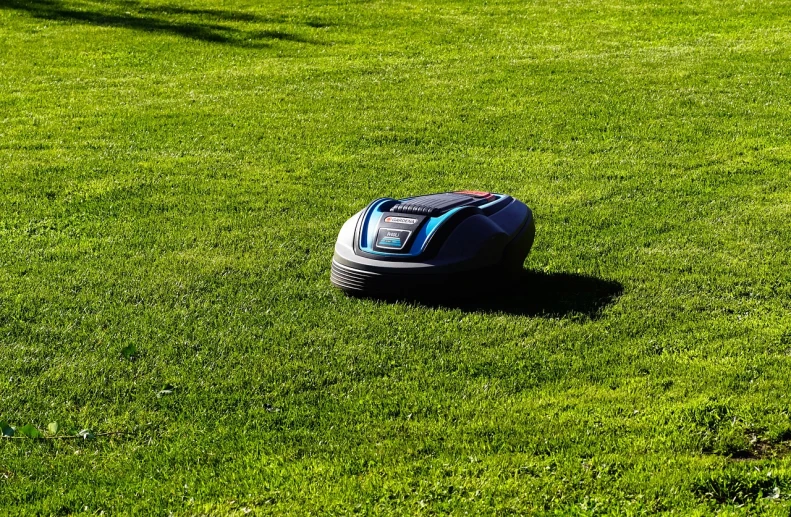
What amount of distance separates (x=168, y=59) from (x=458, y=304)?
11.6 metres

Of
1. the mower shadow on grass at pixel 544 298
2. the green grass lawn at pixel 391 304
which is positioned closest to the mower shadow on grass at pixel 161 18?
the green grass lawn at pixel 391 304

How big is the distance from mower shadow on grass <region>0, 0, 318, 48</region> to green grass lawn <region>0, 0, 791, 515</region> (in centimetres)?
227

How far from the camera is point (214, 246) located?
8727 mm

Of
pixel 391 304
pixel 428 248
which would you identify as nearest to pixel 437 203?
pixel 428 248

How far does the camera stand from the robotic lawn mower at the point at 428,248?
6965 mm

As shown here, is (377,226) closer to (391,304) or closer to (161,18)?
(391,304)

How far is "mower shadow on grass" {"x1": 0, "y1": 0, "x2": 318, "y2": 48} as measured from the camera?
18859 mm

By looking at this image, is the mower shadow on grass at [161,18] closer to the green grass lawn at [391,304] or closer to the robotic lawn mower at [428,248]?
the green grass lawn at [391,304]

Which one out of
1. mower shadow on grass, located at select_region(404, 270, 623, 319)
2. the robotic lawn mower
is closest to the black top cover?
the robotic lawn mower

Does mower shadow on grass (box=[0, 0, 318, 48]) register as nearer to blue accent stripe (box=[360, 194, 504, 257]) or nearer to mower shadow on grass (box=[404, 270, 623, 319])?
blue accent stripe (box=[360, 194, 504, 257])

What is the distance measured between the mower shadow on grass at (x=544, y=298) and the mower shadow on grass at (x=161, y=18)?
464 inches

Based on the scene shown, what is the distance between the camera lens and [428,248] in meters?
6.95

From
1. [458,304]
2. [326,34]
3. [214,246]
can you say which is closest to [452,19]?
[326,34]

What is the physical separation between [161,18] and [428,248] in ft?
50.6
